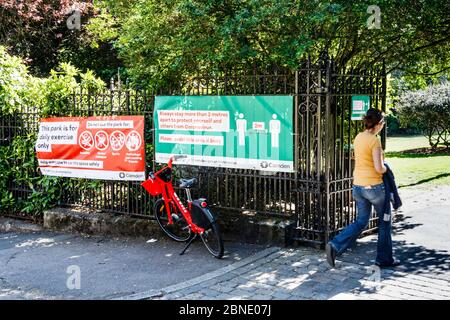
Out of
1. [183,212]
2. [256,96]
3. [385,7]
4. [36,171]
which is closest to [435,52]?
[385,7]

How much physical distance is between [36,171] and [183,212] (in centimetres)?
398

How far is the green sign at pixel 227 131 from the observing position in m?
7.74

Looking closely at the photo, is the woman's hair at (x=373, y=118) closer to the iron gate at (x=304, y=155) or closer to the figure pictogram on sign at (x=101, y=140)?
the iron gate at (x=304, y=155)

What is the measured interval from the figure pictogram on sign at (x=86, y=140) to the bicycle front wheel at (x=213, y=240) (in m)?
2.84

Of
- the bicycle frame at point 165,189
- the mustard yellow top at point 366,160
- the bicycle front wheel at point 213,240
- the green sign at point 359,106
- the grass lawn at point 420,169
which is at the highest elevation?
the green sign at point 359,106

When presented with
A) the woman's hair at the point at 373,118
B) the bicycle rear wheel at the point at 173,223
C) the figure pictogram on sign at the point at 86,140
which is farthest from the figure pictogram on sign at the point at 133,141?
the woman's hair at the point at 373,118

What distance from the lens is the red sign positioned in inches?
356

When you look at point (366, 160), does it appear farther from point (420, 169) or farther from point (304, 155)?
point (420, 169)

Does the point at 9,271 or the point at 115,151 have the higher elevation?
the point at 115,151

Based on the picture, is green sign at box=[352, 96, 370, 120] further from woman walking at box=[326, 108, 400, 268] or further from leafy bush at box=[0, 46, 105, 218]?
leafy bush at box=[0, 46, 105, 218]

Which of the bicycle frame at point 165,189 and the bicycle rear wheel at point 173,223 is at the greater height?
the bicycle frame at point 165,189

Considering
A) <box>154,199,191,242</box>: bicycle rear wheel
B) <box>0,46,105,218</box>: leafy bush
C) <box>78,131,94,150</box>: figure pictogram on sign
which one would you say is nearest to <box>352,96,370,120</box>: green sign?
<box>154,199,191,242</box>: bicycle rear wheel
